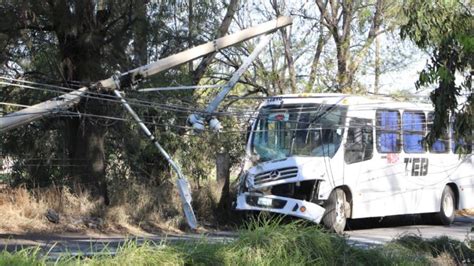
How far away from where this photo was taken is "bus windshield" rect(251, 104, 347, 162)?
16234 mm

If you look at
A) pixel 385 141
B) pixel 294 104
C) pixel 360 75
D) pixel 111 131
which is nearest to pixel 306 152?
pixel 294 104

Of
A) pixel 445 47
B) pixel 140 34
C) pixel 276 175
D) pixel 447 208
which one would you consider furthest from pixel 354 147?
pixel 445 47

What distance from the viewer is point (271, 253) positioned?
8.95m

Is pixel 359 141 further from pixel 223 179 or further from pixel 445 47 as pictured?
pixel 445 47

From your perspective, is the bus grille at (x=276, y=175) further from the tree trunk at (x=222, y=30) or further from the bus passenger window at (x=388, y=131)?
the tree trunk at (x=222, y=30)

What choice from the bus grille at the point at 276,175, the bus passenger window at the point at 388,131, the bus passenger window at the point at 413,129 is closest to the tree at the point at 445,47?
the bus grille at the point at 276,175

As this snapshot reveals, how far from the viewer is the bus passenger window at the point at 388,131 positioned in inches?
683

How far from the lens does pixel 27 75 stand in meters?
15.8

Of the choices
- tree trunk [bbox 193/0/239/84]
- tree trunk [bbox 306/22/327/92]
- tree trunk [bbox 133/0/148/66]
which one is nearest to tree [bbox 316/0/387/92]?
tree trunk [bbox 306/22/327/92]

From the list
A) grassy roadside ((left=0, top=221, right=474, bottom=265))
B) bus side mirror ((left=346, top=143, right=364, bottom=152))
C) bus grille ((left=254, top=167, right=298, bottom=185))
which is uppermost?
bus side mirror ((left=346, top=143, right=364, bottom=152))

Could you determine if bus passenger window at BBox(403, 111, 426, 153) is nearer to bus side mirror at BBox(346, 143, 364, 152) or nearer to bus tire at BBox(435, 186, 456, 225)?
bus side mirror at BBox(346, 143, 364, 152)

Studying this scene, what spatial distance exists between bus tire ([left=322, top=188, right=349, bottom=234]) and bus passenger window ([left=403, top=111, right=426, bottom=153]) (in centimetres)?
277

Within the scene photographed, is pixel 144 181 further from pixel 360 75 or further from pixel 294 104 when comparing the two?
pixel 360 75

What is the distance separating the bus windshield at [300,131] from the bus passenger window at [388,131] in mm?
1444
